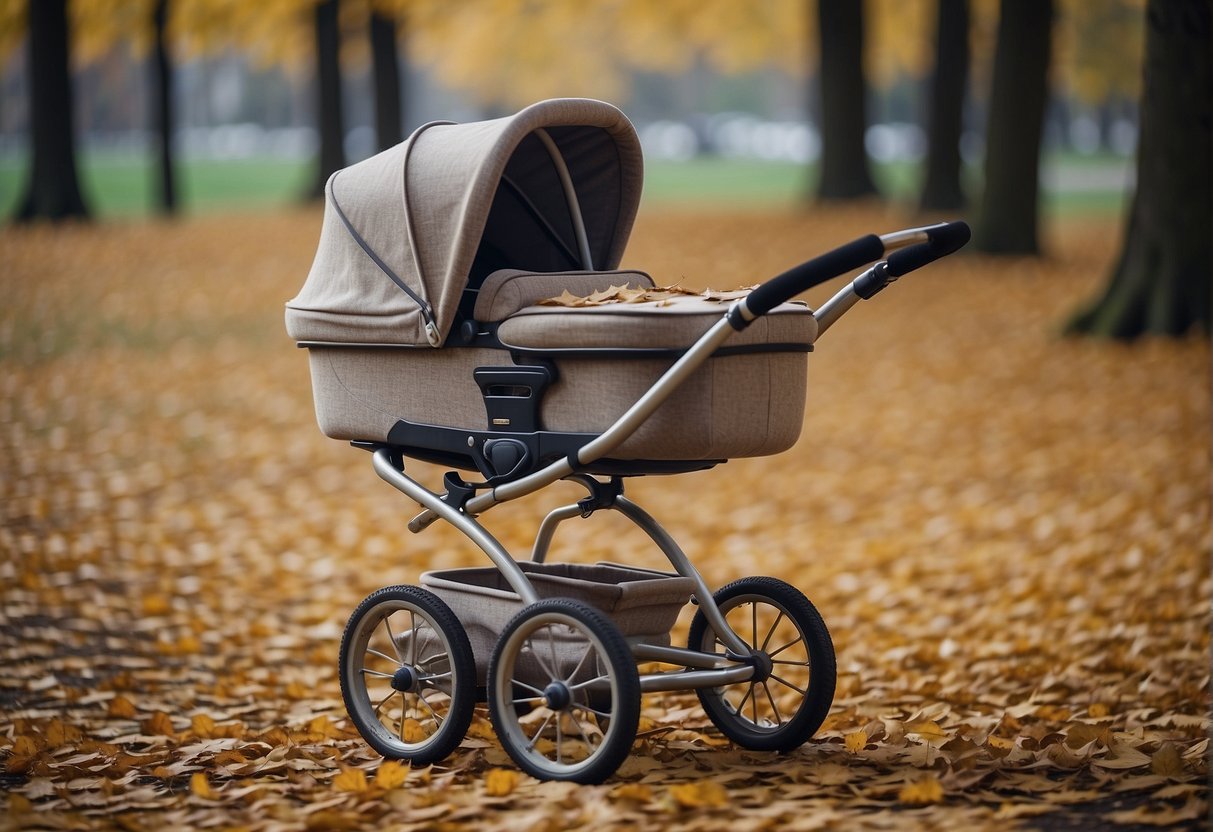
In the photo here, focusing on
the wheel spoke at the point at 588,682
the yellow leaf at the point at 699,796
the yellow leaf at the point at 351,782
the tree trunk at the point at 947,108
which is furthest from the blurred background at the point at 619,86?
the yellow leaf at the point at 351,782

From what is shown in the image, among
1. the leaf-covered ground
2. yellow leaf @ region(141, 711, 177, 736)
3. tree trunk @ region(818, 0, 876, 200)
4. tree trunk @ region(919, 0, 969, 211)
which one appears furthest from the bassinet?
tree trunk @ region(818, 0, 876, 200)

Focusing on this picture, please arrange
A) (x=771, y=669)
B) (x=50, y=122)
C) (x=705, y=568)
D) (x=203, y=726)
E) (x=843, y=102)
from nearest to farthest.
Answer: (x=771, y=669) → (x=203, y=726) → (x=705, y=568) → (x=843, y=102) → (x=50, y=122)

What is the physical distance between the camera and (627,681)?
3.78 metres

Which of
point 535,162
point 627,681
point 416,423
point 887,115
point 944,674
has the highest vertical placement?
point 887,115

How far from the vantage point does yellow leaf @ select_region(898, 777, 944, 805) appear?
3723 mm

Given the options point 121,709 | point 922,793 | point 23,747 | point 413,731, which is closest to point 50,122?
point 121,709

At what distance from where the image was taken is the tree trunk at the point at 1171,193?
11227mm

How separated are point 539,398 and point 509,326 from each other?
21cm

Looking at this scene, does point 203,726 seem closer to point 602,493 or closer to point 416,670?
point 416,670

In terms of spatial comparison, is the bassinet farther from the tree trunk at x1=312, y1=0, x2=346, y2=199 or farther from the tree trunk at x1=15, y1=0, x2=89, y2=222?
the tree trunk at x1=312, y1=0, x2=346, y2=199

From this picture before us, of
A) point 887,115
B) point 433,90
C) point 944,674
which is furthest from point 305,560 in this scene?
point 433,90

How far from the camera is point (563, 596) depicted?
4.35m

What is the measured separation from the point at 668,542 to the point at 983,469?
5.46m

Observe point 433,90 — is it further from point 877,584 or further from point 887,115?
point 877,584
